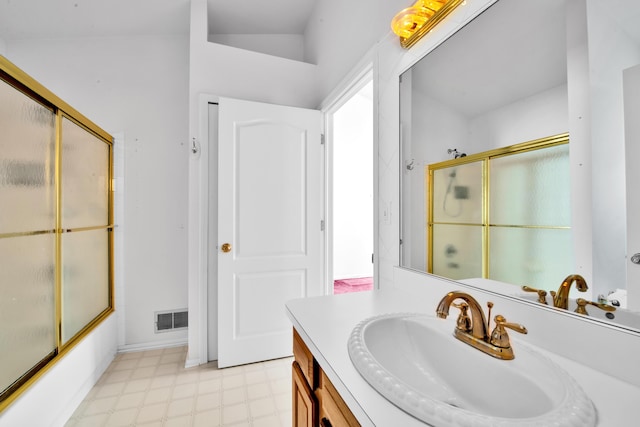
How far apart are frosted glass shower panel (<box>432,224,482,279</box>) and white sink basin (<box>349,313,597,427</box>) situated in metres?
0.23

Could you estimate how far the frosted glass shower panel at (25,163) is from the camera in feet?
3.54

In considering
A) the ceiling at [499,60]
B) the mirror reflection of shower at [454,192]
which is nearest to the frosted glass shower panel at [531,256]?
the mirror reflection of shower at [454,192]

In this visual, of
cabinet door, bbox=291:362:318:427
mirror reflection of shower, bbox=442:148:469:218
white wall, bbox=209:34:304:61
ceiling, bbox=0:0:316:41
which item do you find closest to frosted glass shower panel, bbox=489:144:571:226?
mirror reflection of shower, bbox=442:148:469:218

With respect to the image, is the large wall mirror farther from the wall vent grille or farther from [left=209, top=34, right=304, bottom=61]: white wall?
the wall vent grille

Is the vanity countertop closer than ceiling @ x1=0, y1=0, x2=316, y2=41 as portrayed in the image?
Yes

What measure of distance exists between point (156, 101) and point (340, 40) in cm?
153

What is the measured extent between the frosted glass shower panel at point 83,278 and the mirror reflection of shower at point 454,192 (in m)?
1.94

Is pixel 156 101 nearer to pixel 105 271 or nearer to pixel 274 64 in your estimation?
pixel 274 64

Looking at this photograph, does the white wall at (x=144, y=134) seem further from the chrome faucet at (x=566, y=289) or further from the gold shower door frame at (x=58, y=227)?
Answer: the chrome faucet at (x=566, y=289)

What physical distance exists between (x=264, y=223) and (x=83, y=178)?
Result: 115 cm

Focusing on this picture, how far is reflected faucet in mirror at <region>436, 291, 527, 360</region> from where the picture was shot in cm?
56

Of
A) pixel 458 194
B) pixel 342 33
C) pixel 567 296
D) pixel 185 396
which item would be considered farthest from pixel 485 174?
pixel 185 396

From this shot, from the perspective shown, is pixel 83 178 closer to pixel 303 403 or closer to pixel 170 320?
pixel 170 320

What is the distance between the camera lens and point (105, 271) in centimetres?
204
